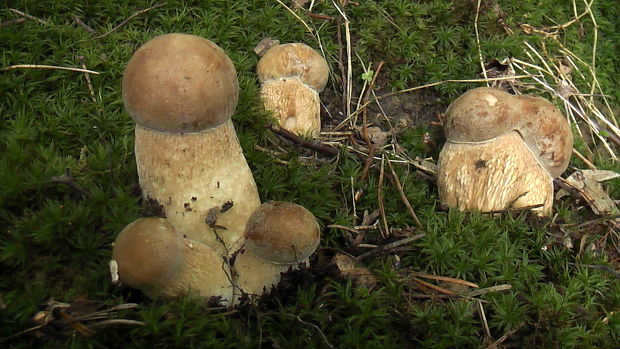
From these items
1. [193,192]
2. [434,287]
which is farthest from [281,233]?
[434,287]

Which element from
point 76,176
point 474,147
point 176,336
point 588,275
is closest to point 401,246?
point 474,147

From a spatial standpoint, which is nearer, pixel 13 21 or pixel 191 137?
pixel 191 137

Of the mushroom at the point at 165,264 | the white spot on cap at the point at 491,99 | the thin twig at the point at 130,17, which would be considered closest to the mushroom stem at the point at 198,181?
the mushroom at the point at 165,264

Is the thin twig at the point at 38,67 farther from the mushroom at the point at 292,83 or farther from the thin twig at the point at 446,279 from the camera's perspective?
the thin twig at the point at 446,279

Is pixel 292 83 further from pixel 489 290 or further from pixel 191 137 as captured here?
pixel 489 290

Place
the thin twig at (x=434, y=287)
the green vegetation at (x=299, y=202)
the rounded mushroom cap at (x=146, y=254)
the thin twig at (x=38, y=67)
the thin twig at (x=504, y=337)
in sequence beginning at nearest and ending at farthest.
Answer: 1. the rounded mushroom cap at (x=146, y=254)
2. the green vegetation at (x=299, y=202)
3. the thin twig at (x=504, y=337)
4. the thin twig at (x=434, y=287)
5. the thin twig at (x=38, y=67)

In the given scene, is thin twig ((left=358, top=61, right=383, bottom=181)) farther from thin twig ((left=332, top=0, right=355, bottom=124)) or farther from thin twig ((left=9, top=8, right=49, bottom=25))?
thin twig ((left=9, top=8, right=49, bottom=25))

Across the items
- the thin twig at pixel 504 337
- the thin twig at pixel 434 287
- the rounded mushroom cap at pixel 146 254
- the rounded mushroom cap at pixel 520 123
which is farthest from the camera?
the rounded mushroom cap at pixel 520 123

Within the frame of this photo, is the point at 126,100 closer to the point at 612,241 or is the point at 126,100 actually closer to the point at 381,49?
the point at 381,49
